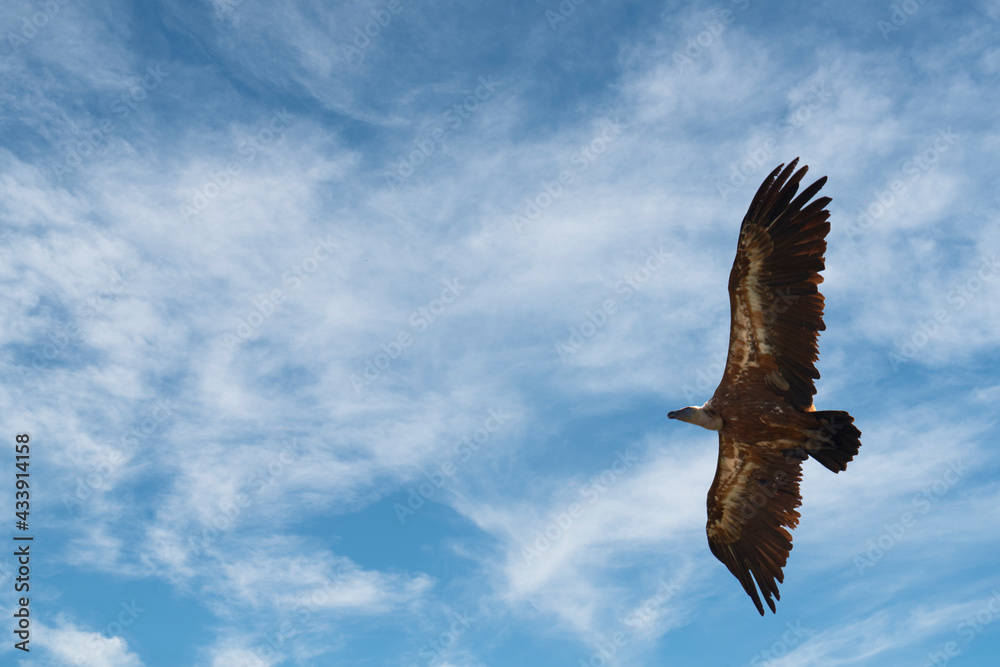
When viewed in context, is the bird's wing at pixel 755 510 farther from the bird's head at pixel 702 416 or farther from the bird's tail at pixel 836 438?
the bird's tail at pixel 836 438

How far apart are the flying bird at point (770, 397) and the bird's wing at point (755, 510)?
2cm

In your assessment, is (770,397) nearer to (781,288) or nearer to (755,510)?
(781,288)

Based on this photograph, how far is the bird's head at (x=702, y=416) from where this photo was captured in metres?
13.9

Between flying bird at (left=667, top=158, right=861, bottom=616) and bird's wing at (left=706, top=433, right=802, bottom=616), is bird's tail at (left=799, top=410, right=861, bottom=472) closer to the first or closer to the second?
flying bird at (left=667, top=158, right=861, bottom=616)

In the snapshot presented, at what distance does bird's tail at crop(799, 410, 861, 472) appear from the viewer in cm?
1253

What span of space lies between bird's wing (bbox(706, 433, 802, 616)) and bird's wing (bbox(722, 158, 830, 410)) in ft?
5.68

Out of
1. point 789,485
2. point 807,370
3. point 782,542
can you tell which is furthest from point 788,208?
point 782,542

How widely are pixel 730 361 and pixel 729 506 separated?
3.23m

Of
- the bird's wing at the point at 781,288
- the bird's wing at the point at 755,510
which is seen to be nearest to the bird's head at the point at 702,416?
the bird's wing at the point at 755,510

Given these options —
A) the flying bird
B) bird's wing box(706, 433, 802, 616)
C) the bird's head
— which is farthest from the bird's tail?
the bird's head

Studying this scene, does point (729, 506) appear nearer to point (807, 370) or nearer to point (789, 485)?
point (789, 485)

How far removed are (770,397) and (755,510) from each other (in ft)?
8.57

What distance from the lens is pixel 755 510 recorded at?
47.6ft

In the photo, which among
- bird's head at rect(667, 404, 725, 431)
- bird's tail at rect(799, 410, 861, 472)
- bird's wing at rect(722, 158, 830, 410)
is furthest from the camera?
bird's head at rect(667, 404, 725, 431)
